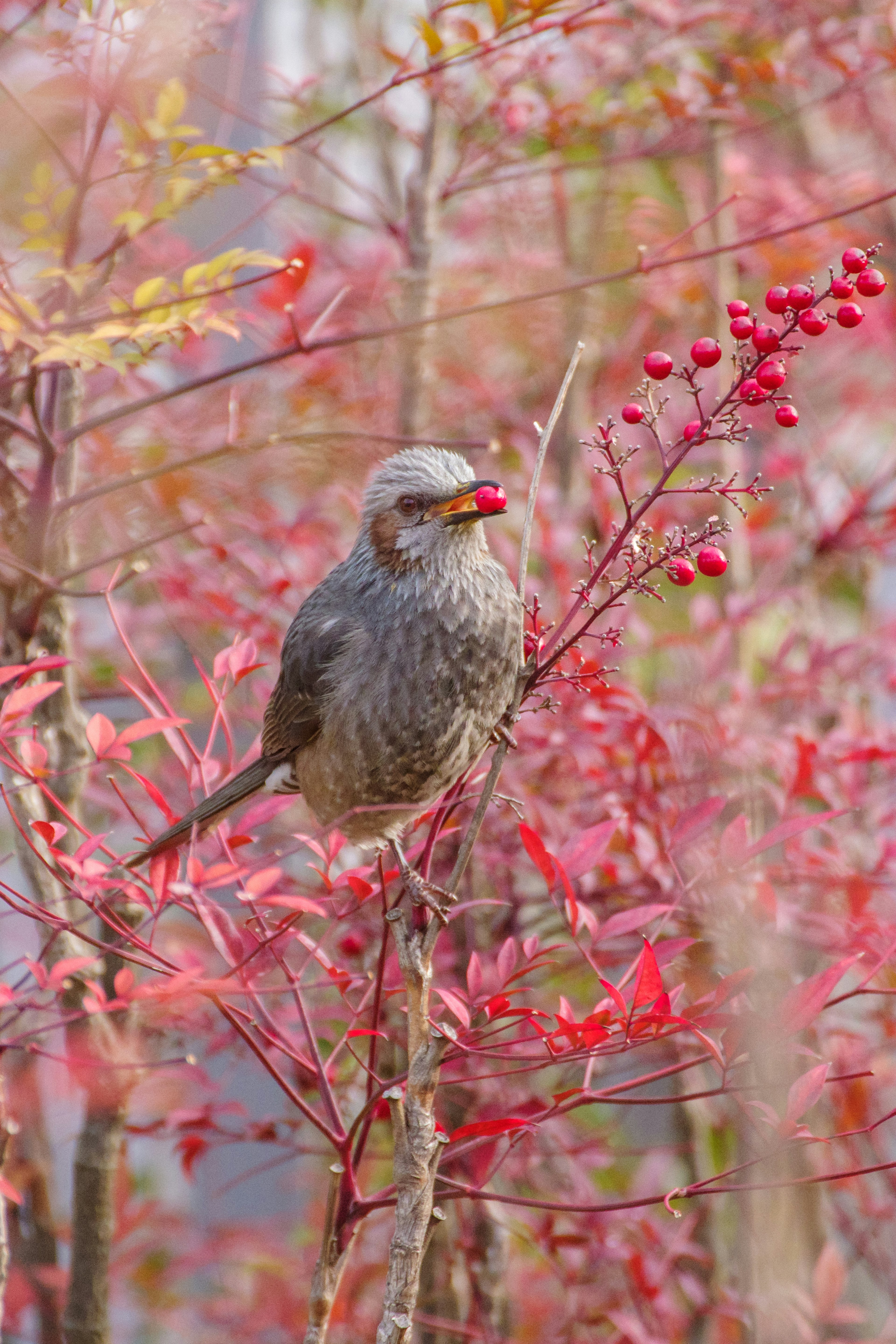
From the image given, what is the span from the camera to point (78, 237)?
206 centimetres

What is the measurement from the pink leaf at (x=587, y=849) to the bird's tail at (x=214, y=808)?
57 cm

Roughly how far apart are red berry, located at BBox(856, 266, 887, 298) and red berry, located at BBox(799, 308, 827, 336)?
92 mm

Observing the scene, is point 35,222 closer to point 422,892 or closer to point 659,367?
point 659,367

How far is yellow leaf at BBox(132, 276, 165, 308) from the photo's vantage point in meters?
1.80

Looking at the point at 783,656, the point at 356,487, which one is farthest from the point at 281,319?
the point at 783,656

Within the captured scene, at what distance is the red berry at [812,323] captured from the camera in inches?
56.0

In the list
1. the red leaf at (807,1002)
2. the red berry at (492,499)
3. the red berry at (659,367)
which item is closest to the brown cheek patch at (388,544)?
the red berry at (492,499)

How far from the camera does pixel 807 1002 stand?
150cm

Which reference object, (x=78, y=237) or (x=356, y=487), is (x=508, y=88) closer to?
(x=356, y=487)

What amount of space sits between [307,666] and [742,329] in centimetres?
112

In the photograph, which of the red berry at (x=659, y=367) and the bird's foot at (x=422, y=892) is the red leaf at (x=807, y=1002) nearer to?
the bird's foot at (x=422, y=892)

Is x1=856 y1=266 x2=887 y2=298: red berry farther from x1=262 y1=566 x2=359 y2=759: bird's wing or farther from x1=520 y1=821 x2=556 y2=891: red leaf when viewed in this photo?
x1=262 y1=566 x2=359 y2=759: bird's wing

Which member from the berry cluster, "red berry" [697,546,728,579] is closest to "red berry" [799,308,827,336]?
the berry cluster

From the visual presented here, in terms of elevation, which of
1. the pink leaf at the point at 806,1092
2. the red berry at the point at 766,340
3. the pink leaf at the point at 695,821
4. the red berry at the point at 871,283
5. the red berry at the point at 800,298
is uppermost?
the red berry at the point at 871,283
